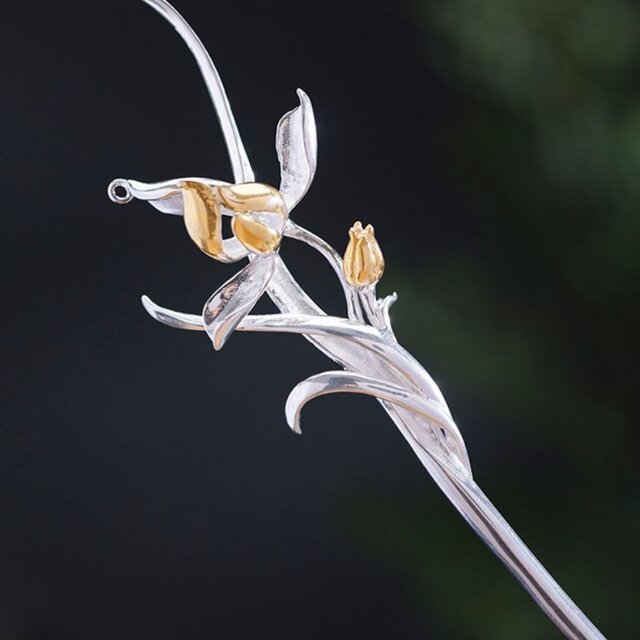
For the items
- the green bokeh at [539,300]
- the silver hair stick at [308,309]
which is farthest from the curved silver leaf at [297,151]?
the green bokeh at [539,300]

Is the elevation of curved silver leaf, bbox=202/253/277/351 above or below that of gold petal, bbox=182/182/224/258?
below

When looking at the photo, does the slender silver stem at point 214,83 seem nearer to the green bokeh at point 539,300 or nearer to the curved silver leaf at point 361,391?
the curved silver leaf at point 361,391

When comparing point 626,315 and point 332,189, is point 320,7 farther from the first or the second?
point 626,315

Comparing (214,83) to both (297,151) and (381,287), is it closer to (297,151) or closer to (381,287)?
(297,151)

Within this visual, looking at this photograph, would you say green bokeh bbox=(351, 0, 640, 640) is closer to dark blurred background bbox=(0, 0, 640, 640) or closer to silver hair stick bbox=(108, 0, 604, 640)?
dark blurred background bbox=(0, 0, 640, 640)

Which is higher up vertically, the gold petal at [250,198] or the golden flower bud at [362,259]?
the gold petal at [250,198]

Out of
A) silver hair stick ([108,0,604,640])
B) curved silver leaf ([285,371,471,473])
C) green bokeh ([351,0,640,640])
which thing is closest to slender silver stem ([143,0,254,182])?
silver hair stick ([108,0,604,640])

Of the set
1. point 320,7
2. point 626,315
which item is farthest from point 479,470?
point 320,7

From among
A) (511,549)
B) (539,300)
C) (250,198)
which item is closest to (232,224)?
(250,198)
